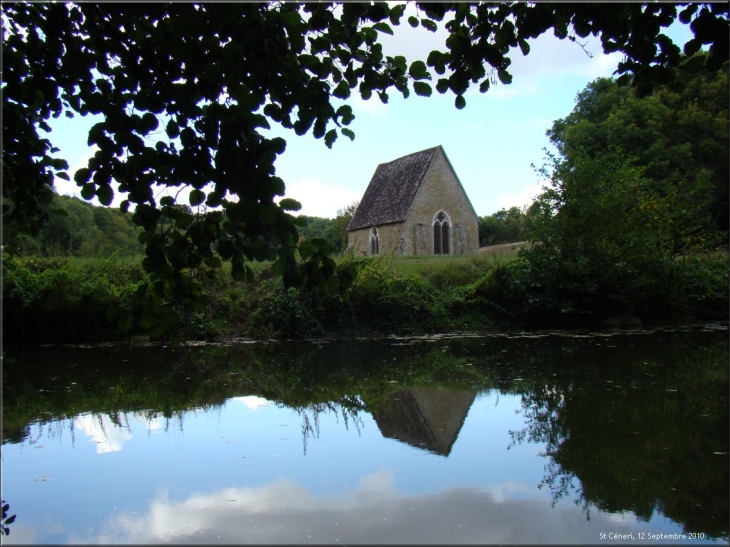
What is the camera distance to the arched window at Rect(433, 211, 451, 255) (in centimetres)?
3616

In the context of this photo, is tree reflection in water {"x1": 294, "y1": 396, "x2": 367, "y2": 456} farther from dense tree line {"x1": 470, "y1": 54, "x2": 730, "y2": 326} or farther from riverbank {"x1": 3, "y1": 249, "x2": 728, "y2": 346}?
dense tree line {"x1": 470, "y1": 54, "x2": 730, "y2": 326}

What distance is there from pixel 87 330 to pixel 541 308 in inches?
453

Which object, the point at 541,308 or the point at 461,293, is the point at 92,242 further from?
the point at 541,308

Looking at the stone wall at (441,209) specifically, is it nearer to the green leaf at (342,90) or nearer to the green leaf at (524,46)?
the green leaf at (524,46)

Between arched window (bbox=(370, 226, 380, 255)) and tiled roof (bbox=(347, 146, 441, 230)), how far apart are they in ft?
1.62

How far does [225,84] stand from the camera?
342 cm

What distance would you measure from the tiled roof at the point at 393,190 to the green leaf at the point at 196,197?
1255 inches

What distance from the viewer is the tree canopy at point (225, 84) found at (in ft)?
10.7

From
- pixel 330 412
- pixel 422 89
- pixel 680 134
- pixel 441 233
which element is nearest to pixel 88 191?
pixel 422 89

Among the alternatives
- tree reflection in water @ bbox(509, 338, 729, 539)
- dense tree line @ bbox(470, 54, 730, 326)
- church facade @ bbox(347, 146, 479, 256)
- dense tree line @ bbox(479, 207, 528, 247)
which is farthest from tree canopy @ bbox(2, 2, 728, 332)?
dense tree line @ bbox(479, 207, 528, 247)

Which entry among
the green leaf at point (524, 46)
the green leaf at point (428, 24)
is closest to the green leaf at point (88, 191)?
the green leaf at point (428, 24)

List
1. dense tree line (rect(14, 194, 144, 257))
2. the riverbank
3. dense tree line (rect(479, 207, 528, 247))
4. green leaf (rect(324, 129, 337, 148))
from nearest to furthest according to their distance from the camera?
green leaf (rect(324, 129, 337, 148)) < the riverbank < dense tree line (rect(14, 194, 144, 257)) < dense tree line (rect(479, 207, 528, 247))

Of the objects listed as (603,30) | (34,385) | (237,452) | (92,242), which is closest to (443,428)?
(237,452)

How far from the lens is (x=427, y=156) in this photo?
3619 centimetres
